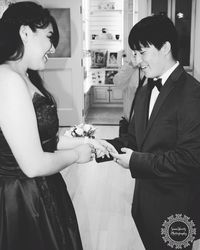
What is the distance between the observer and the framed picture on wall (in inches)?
247

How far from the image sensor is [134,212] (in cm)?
190

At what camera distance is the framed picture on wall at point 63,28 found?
20.6 feet

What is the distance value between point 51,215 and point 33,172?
0.32m

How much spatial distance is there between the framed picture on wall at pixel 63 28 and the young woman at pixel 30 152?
4.78 m

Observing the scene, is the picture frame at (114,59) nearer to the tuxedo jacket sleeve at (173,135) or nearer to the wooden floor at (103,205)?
the wooden floor at (103,205)

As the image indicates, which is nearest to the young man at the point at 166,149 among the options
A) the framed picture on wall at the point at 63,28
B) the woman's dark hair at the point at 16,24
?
the woman's dark hair at the point at 16,24

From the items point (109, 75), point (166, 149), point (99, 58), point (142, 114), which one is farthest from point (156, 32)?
point (99, 58)

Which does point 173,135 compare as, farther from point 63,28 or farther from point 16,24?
point 63,28

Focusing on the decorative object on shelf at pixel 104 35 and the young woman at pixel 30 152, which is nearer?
the young woman at pixel 30 152

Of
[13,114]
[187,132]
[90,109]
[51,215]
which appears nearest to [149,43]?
[187,132]

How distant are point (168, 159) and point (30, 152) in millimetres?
607

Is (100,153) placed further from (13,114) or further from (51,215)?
(13,114)

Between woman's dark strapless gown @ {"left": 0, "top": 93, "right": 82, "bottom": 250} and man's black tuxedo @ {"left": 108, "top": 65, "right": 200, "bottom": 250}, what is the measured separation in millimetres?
402

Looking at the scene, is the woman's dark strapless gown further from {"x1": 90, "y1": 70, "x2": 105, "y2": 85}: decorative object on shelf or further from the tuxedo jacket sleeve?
{"x1": 90, "y1": 70, "x2": 105, "y2": 85}: decorative object on shelf
